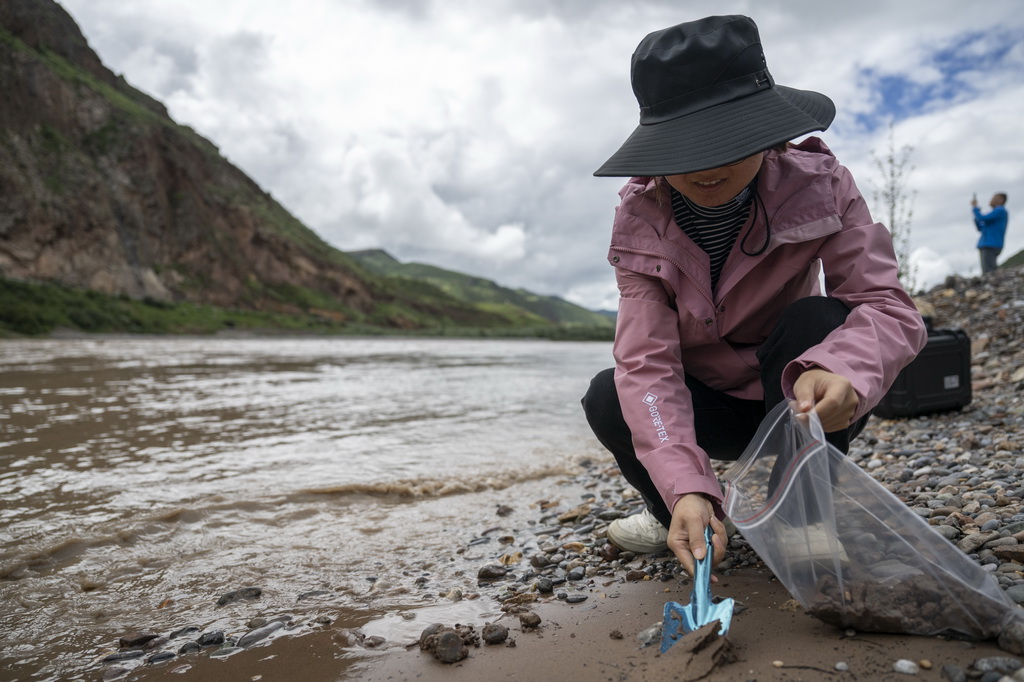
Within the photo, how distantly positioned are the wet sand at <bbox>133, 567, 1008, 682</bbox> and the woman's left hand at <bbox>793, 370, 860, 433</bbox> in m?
0.54

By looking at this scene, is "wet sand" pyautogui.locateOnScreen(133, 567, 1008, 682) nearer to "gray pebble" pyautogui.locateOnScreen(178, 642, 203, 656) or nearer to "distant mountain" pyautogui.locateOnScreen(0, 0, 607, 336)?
"gray pebble" pyautogui.locateOnScreen(178, 642, 203, 656)

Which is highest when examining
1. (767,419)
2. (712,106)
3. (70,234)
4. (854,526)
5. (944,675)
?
(70,234)

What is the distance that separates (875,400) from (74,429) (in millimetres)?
6353

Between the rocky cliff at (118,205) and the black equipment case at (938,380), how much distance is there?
4005cm

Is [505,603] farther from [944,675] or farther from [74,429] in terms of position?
[74,429]

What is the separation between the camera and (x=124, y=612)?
7.65 feet

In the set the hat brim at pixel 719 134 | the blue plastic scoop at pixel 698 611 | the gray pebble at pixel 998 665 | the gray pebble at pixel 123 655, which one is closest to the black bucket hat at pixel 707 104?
the hat brim at pixel 719 134

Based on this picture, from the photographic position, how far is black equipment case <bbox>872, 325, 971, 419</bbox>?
4.65m

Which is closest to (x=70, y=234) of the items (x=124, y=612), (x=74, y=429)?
(x=74, y=429)

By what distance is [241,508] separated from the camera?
12.0 ft

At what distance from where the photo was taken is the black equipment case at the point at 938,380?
15.3 ft

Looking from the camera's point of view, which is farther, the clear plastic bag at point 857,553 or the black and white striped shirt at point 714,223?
the black and white striped shirt at point 714,223

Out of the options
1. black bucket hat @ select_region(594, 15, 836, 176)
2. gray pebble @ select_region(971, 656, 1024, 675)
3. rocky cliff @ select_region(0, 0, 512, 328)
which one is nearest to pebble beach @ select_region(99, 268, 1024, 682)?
gray pebble @ select_region(971, 656, 1024, 675)

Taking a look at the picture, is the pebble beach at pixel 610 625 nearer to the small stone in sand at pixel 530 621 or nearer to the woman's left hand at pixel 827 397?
the small stone in sand at pixel 530 621
